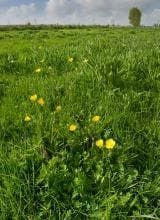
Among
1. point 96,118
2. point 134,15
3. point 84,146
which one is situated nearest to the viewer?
point 84,146

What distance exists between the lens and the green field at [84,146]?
317 cm

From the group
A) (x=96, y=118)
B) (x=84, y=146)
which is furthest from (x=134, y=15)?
(x=84, y=146)

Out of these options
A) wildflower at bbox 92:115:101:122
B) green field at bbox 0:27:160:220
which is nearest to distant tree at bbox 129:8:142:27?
green field at bbox 0:27:160:220

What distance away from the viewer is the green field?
3166mm

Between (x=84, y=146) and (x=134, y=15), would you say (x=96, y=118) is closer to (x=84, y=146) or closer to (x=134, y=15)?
(x=84, y=146)

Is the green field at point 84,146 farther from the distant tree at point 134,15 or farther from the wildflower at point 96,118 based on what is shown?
the distant tree at point 134,15

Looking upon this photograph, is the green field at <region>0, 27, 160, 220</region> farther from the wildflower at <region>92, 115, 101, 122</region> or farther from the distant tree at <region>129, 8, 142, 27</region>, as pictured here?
the distant tree at <region>129, 8, 142, 27</region>

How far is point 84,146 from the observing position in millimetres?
3816

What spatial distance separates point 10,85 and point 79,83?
1203 mm

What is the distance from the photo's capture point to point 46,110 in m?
4.59

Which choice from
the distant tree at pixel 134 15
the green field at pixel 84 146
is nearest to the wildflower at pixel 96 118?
the green field at pixel 84 146

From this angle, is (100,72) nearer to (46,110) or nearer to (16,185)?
(46,110)

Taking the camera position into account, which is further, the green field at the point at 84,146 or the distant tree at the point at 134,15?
the distant tree at the point at 134,15

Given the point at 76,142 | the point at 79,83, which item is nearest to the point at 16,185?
the point at 76,142
